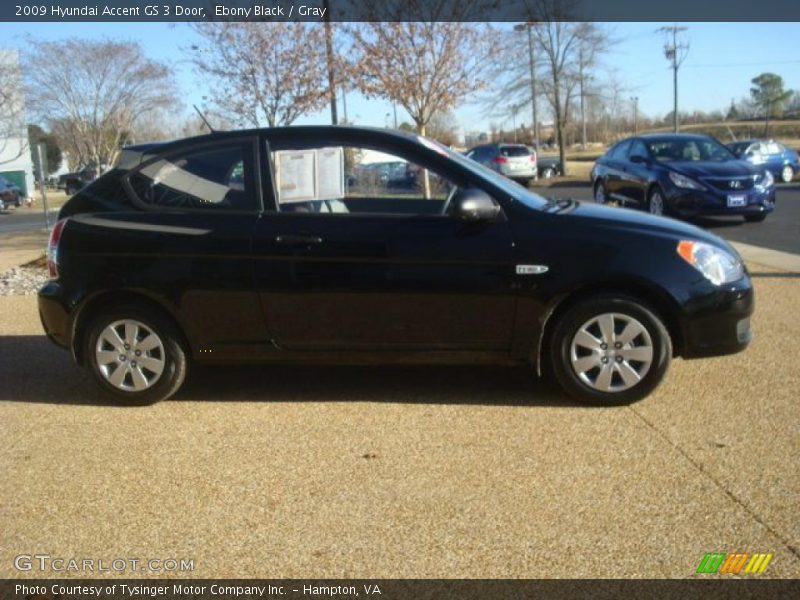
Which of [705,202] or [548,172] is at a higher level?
[548,172]

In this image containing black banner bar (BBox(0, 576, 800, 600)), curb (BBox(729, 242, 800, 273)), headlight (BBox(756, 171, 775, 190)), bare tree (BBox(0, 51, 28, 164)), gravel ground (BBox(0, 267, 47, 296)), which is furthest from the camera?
bare tree (BBox(0, 51, 28, 164))

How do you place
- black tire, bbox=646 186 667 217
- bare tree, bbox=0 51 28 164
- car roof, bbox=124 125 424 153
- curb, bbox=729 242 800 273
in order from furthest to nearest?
bare tree, bbox=0 51 28 164
black tire, bbox=646 186 667 217
curb, bbox=729 242 800 273
car roof, bbox=124 125 424 153

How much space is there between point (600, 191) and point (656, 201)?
2.25 m

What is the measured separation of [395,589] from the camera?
285 cm

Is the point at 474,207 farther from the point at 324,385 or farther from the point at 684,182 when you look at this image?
the point at 684,182

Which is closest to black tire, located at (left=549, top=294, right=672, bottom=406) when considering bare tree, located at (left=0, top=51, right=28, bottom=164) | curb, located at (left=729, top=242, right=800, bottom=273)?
curb, located at (left=729, top=242, right=800, bottom=273)

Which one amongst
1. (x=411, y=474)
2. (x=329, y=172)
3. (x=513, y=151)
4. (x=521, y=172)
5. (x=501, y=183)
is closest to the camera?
(x=411, y=474)

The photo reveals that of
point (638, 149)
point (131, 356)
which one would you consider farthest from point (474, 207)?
point (638, 149)

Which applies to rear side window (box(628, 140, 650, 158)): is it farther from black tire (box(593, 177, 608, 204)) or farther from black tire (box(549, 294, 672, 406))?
black tire (box(549, 294, 672, 406))

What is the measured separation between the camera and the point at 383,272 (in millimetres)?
4602

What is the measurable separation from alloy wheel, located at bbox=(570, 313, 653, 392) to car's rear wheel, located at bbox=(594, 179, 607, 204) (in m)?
10.7

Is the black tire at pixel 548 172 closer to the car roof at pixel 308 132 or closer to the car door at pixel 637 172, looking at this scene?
the car door at pixel 637 172

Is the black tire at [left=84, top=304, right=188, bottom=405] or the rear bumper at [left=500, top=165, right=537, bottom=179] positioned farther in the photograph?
the rear bumper at [left=500, top=165, right=537, bottom=179]

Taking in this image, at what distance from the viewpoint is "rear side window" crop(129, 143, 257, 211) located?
482 centimetres
